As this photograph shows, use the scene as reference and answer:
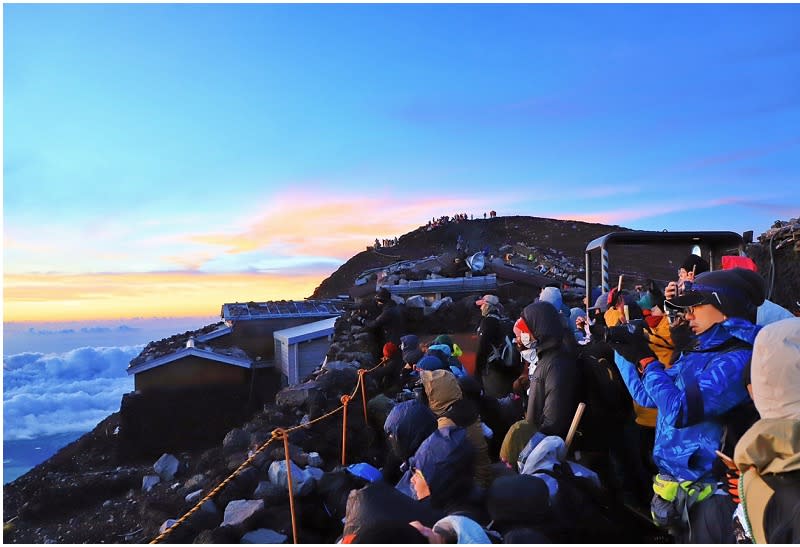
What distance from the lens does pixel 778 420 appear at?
197cm

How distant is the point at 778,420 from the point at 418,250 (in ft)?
120

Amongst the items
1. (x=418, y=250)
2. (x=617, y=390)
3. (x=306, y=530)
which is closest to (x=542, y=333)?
(x=617, y=390)

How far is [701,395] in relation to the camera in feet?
8.66

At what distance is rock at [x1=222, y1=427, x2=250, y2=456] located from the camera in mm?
6453

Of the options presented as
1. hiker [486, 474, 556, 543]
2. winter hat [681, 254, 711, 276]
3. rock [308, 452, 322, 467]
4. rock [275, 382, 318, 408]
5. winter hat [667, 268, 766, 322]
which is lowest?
rock [308, 452, 322, 467]

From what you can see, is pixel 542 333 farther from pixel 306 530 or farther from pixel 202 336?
pixel 202 336

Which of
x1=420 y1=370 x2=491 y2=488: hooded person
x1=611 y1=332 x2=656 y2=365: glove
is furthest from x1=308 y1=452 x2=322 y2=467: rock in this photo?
x1=611 y1=332 x2=656 y2=365: glove

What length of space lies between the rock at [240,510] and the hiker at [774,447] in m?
3.40

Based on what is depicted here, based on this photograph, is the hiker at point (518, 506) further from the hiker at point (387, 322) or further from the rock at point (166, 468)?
the rock at point (166, 468)

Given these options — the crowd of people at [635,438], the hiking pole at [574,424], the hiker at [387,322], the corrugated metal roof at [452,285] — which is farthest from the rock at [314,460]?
the corrugated metal roof at [452,285]

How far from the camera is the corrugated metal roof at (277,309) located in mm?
20927

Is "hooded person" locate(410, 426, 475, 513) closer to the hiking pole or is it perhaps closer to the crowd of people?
the crowd of people

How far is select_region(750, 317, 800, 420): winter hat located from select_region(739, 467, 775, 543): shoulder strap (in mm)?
260

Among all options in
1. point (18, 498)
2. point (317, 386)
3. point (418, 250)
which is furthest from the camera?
point (418, 250)
